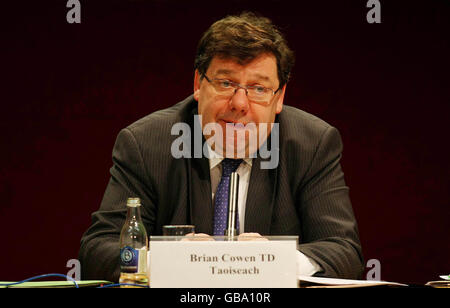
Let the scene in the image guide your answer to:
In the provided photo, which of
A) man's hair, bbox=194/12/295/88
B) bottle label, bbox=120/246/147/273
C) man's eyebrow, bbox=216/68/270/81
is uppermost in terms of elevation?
man's hair, bbox=194/12/295/88

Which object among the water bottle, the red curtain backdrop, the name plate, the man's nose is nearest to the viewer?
the name plate

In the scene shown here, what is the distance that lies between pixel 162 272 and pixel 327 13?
2.48m

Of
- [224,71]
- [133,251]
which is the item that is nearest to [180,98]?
[224,71]

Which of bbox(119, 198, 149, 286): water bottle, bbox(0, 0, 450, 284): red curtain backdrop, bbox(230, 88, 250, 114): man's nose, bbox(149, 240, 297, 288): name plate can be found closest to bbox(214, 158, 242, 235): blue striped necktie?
bbox(230, 88, 250, 114): man's nose

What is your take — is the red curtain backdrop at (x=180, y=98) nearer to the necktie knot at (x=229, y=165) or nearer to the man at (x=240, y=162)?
the man at (x=240, y=162)

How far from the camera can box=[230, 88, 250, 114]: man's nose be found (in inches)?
77.4

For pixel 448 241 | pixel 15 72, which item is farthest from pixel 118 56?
pixel 448 241

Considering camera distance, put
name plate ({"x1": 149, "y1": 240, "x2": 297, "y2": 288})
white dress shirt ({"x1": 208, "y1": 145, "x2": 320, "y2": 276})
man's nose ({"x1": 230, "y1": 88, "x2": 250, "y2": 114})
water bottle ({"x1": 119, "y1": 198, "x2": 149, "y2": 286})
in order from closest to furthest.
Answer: name plate ({"x1": 149, "y1": 240, "x2": 297, "y2": 288}) < water bottle ({"x1": 119, "y1": 198, "x2": 149, "y2": 286}) < man's nose ({"x1": 230, "y1": 88, "x2": 250, "y2": 114}) < white dress shirt ({"x1": 208, "y1": 145, "x2": 320, "y2": 276})

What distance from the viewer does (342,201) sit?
2.06 meters

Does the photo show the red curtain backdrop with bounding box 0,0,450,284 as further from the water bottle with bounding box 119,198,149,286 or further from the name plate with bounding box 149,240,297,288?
the name plate with bounding box 149,240,297,288

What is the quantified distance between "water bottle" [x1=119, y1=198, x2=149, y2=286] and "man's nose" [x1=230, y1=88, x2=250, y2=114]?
0.59 metres

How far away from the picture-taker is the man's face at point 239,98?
197cm
